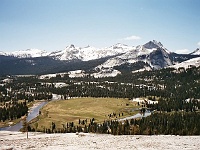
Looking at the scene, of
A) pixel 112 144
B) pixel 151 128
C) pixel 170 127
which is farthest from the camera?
pixel 170 127

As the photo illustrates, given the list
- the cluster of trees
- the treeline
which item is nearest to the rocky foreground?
the treeline

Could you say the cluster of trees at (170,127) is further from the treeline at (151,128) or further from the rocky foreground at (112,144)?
the rocky foreground at (112,144)

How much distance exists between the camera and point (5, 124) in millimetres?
199875

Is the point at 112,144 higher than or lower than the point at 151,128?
higher

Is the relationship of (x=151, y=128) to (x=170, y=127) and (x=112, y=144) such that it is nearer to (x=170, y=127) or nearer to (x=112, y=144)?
(x=170, y=127)

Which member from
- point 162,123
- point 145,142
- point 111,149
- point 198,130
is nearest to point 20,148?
point 111,149

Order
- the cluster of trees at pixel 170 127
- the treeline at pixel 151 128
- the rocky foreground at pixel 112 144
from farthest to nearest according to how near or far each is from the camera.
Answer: the treeline at pixel 151 128 < the cluster of trees at pixel 170 127 < the rocky foreground at pixel 112 144

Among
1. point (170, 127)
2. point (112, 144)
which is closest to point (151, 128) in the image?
point (170, 127)

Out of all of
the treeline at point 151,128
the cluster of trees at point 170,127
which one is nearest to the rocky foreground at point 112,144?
the treeline at point 151,128

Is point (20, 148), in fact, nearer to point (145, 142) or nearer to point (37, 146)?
point (37, 146)

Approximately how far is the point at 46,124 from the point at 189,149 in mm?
129961

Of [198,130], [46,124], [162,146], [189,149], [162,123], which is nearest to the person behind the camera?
[189,149]

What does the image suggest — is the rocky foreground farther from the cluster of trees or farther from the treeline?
the cluster of trees

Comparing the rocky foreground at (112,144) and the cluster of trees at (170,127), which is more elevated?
the rocky foreground at (112,144)
